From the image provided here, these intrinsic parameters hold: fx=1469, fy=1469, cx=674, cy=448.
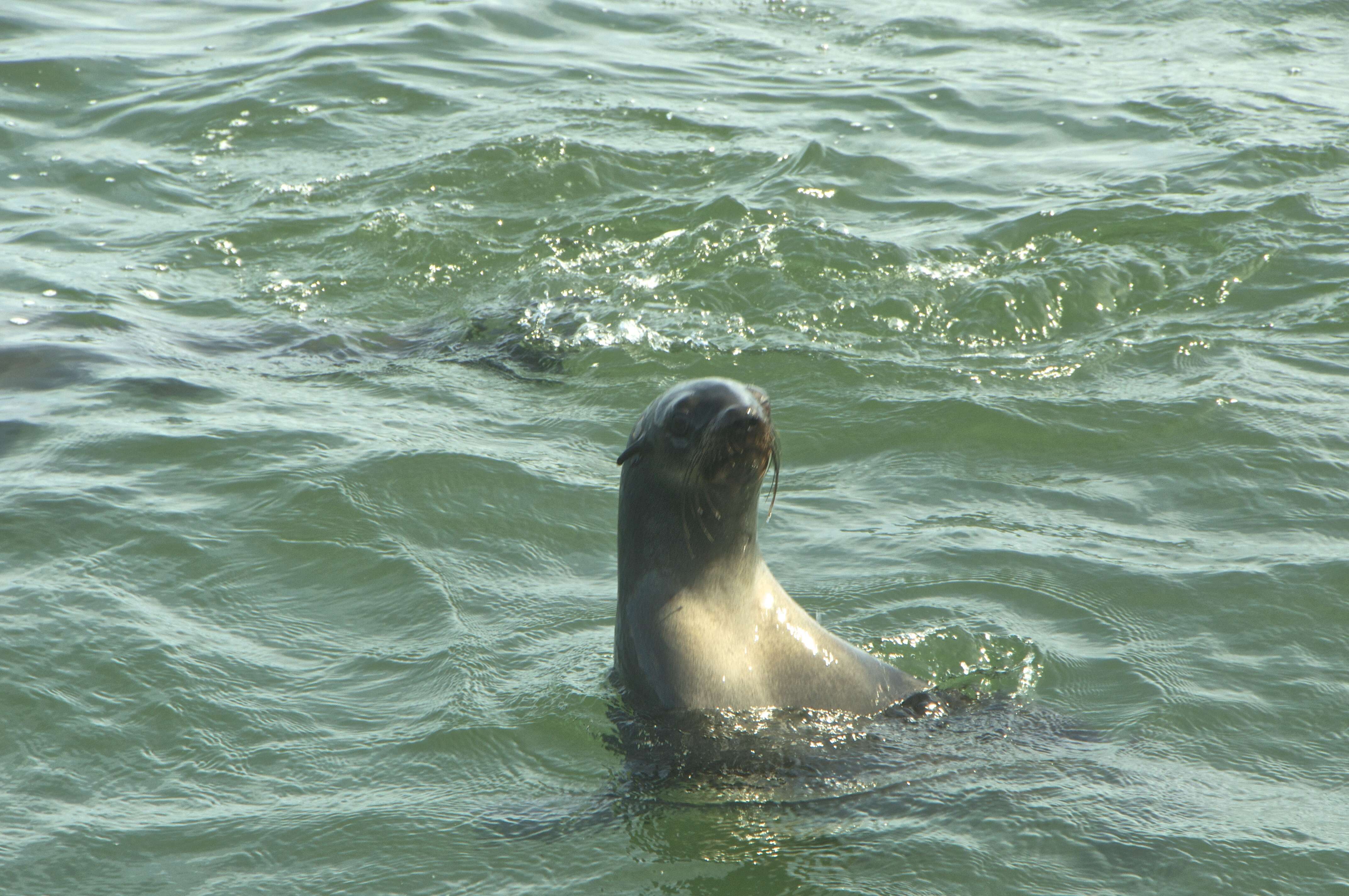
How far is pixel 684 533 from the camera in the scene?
4352 millimetres

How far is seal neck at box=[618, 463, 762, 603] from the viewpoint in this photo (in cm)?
430

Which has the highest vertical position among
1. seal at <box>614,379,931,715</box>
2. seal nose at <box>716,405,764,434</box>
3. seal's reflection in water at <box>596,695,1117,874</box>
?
seal nose at <box>716,405,764,434</box>

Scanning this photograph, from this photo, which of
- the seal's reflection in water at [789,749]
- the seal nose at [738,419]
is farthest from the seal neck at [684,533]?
the seal's reflection in water at [789,749]

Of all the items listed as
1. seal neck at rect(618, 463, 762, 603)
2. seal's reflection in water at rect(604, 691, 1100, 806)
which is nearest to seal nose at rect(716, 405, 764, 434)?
seal neck at rect(618, 463, 762, 603)

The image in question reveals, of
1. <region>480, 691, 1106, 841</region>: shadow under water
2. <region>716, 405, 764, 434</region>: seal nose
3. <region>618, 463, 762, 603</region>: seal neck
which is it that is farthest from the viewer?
<region>618, 463, 762, 603</region>: seal neck

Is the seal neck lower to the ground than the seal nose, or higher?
lower

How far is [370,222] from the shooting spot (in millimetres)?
9633

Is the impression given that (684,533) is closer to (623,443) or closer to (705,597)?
(705,597)

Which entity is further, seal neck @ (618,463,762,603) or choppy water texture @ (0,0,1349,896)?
seal neck @ (618,463,762,603)

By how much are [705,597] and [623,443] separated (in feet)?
8.75

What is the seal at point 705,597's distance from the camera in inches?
165

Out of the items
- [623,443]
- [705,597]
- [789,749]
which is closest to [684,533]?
[705,597]

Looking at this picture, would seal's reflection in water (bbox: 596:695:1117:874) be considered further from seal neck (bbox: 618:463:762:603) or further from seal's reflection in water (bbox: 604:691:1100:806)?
seal neck (bbox: 618:463:762:603)

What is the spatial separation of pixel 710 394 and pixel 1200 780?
1.88m
